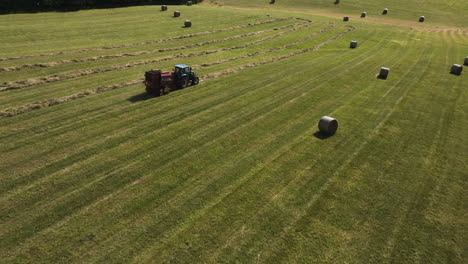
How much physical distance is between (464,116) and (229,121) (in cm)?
1487

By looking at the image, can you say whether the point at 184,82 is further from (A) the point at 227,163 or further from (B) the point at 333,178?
(B) the point at 333,178

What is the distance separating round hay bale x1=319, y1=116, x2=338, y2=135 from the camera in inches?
587

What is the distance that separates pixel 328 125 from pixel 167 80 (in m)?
10.7

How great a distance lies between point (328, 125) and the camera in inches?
585

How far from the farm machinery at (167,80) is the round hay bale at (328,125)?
10.1m

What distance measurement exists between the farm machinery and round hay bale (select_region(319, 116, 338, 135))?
10.1 metres

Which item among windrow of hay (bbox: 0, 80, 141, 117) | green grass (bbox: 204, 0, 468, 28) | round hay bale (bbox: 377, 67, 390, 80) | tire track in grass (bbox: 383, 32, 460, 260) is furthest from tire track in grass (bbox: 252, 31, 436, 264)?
green grass (bbox: 204, 0, 468, 28)

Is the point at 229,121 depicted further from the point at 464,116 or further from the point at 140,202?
the point at 464,116

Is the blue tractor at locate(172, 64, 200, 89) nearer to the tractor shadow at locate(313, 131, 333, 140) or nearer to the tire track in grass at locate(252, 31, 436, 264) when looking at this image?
the tractor shadow at locate(313, 131, 333, 140)

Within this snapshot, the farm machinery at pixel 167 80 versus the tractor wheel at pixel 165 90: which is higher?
the farm machinery at pixel 167 80

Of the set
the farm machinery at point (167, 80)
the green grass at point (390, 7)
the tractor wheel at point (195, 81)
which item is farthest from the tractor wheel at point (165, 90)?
the green grass at point (390, 7)

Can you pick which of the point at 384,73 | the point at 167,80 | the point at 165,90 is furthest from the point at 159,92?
the point at 384,73

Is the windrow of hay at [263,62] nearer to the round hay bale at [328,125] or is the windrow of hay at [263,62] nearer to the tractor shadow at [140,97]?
the tractor shadow at [140,97]

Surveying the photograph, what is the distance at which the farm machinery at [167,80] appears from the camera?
60.8ft
